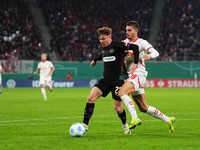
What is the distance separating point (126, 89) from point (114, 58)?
23.4 inches

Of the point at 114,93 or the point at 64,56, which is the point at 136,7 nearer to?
the point at 64,56

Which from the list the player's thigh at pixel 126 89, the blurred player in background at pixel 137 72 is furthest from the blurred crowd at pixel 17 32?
the player's thigh at pixel 126 89

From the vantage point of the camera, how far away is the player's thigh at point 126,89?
7.80 m

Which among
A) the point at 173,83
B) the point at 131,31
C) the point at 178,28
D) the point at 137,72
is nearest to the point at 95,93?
the point at 137,72

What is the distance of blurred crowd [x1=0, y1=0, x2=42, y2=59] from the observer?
33938 mm

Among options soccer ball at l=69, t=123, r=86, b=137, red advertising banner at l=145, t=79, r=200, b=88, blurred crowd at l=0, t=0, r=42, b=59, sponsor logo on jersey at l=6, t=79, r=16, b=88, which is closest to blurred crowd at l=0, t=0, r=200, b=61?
blurred crowd at l=0, t=0, r=42, b=59

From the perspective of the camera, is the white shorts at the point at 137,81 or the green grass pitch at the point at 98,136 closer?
the green grass pitch at the point at 98,136

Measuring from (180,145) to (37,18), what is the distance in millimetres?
30668

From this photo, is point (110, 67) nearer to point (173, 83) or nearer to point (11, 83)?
point (11, 83)

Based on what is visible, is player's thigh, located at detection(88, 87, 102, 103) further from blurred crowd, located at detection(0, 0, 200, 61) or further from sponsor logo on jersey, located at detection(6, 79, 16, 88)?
blurred crowd, located at detection(0, 0, 200, 61)

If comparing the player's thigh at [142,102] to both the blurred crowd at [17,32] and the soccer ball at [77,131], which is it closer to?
the soccer ball at [77,131]

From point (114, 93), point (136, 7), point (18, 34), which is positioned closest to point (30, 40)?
point (18, 34)

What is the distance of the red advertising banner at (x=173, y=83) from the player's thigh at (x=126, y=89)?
25.7 metres

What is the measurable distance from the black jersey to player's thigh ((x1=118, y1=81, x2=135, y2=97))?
0.65 feet
